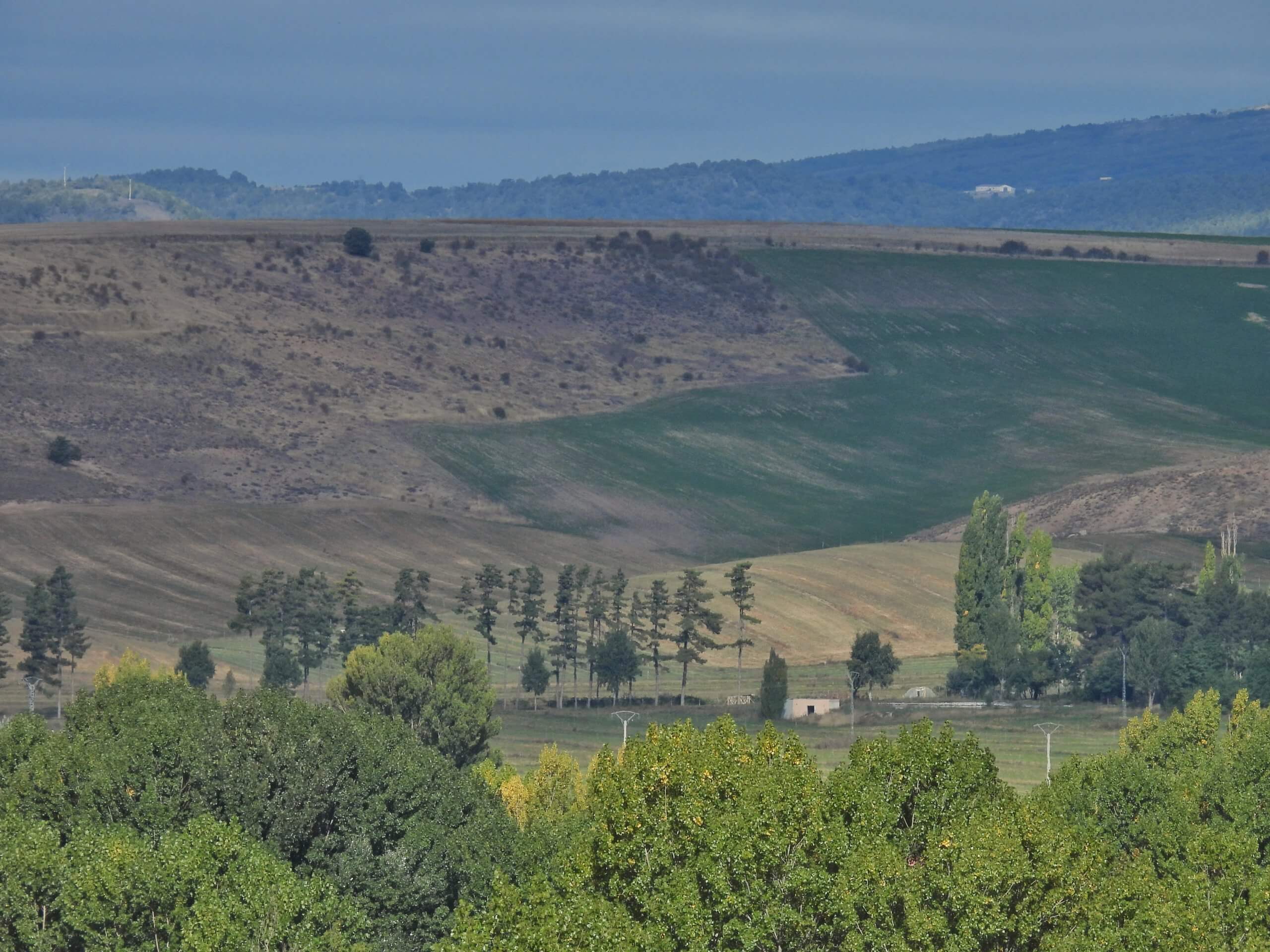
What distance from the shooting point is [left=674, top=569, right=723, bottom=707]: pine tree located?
14838 cm

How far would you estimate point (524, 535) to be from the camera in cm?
19625

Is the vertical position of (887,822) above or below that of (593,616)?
above

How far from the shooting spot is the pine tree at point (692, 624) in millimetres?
148375

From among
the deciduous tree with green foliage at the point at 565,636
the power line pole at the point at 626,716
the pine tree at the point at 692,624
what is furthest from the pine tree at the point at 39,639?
the pine tree at the point at 692,624

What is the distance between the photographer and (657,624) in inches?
5984

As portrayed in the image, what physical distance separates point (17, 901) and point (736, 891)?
58.4 ft

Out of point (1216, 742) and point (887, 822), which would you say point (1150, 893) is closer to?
point (887, 822)

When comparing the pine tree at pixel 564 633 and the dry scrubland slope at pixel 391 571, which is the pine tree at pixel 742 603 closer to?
the dry scrubland slope at pixel 391 571

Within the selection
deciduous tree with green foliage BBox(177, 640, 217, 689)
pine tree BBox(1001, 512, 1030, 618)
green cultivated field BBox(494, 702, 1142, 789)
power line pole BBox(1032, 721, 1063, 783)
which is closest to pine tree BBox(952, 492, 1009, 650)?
pine tree BBox(1001, 512, 1030, 618)

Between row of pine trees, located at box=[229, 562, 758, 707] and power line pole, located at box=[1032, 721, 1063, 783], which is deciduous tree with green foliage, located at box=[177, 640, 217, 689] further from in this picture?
power line pole, located at box=[1032, 721, 1063, 783]

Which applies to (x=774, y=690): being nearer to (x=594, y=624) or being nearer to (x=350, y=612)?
(x=594, y=624)

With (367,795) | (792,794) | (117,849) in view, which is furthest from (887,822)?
(367,795)

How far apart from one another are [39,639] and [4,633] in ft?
17.4

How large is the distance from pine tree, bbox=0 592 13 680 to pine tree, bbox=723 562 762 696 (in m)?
45.0
